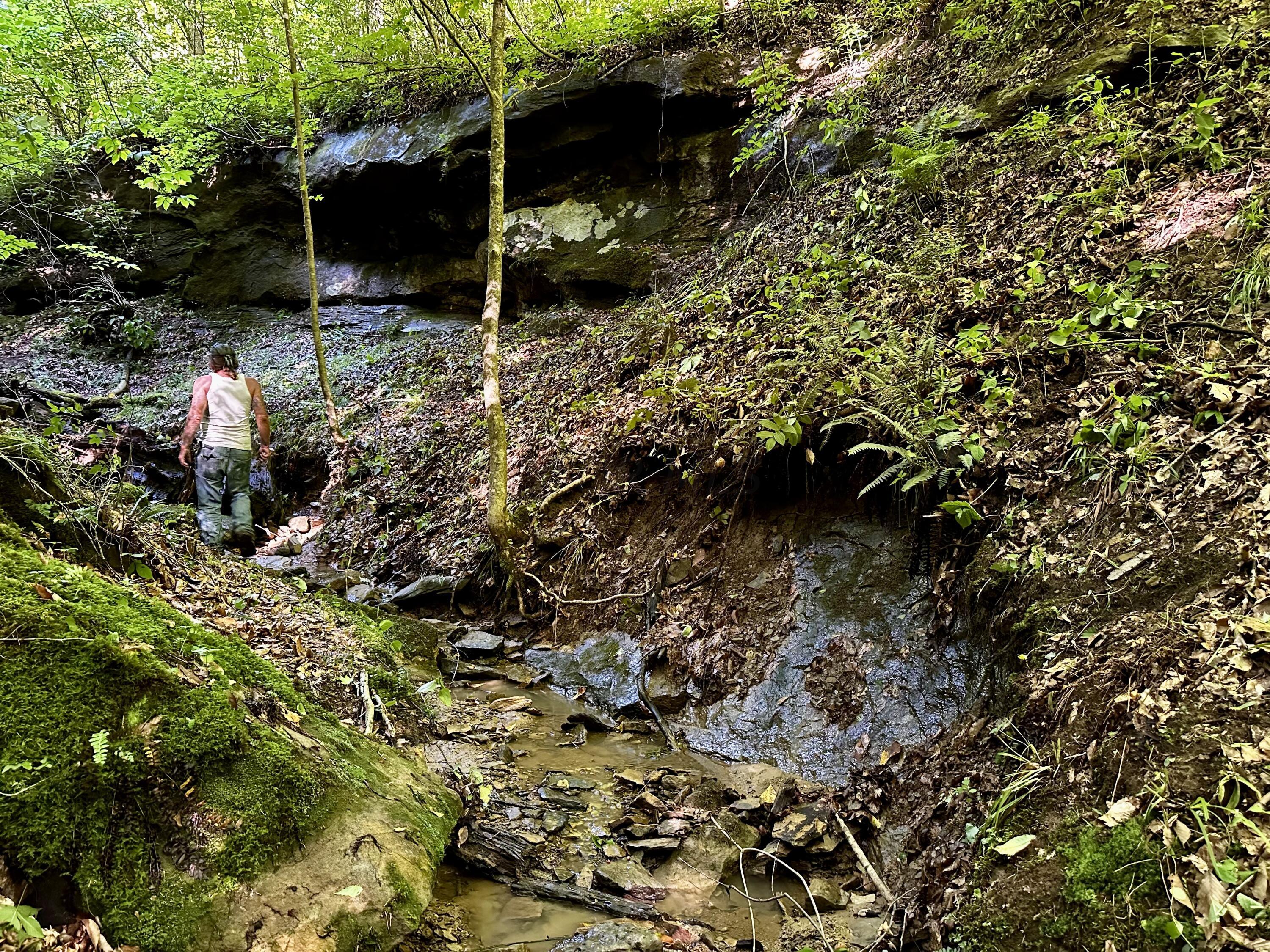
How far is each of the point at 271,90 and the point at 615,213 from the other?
8779 millimetres

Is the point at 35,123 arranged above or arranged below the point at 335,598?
above

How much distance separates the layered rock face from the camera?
38.3 ft

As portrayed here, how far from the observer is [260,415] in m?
9.01

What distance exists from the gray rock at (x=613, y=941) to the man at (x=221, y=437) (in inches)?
296

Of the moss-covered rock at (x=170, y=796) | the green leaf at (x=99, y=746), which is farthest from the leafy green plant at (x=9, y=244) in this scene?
the green leaf at (x=99, y=746)

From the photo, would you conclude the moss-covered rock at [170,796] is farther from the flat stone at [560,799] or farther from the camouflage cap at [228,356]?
the camouflage cap at [228,356]

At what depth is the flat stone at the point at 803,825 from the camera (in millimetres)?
3570

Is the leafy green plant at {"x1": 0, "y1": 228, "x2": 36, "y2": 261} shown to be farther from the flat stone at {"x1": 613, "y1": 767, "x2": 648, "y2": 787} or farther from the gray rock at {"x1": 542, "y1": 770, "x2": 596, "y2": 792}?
the flat stone at {"x1": 613, "y1": 767, "x2": 648, "y2": 787}

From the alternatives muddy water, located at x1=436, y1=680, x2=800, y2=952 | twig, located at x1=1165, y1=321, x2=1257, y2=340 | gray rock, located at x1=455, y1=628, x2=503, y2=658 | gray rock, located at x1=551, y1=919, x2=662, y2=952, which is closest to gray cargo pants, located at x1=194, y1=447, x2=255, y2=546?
gray rock, located at x1=455, y1=628, x2=503, y2=658

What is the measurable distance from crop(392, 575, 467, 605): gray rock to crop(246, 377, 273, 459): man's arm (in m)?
2.96

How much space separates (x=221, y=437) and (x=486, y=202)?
7.75 m

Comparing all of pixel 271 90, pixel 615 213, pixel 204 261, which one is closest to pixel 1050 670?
pixel 615 213

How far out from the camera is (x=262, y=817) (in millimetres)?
2408

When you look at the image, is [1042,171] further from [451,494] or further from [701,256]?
[451,494]
